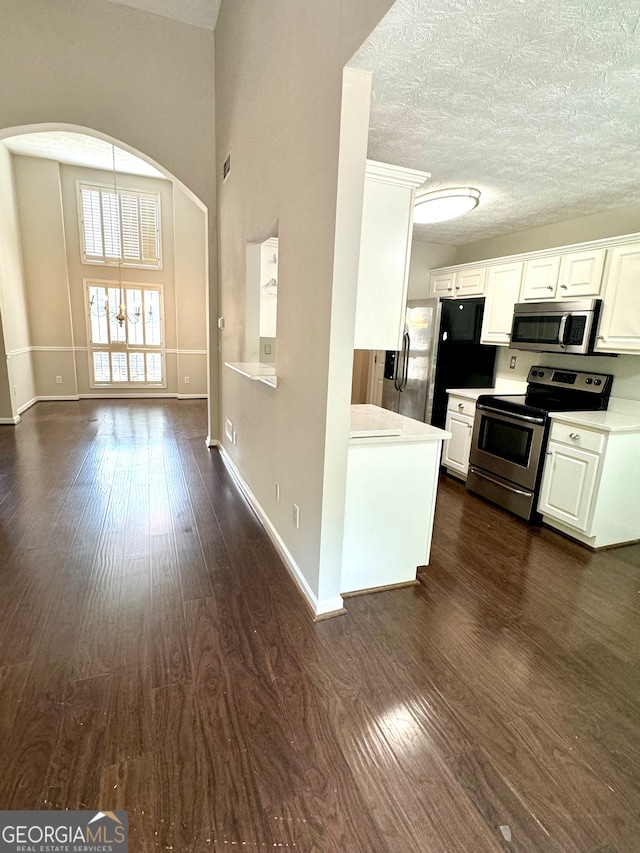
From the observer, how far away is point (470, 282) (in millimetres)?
4184

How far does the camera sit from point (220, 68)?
3824mm

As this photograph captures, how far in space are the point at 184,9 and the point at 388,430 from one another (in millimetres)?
4491

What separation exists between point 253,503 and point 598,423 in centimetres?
256

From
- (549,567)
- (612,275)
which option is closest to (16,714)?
(549,567)

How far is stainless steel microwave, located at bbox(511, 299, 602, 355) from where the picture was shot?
310 cm

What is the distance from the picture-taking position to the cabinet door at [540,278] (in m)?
3.37

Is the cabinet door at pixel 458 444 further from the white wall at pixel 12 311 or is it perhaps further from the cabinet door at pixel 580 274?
the white wall at pixel 12 311

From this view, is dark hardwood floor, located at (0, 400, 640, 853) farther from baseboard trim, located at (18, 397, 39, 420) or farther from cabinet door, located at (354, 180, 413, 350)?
baseboard trim, located at (18, 397, 39, 420)

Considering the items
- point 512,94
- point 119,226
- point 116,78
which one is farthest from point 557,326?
point 119,226

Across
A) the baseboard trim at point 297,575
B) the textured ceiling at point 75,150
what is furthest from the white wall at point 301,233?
the textured ceiling at point 75,150

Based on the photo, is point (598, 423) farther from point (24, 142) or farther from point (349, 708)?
point (24, 142)

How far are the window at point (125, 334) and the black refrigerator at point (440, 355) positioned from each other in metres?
5.46

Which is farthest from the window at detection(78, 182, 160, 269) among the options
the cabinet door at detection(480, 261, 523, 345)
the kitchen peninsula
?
the kitchen peninsula

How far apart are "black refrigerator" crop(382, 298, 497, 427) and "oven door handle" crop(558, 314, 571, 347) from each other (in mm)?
984
